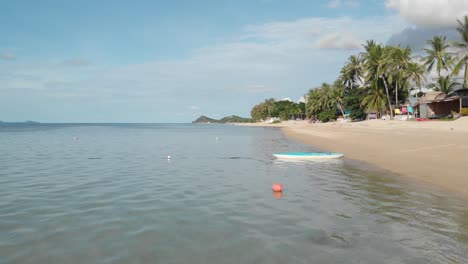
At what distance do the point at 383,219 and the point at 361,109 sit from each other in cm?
7537

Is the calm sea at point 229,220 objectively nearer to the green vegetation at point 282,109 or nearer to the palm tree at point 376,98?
the palm tree at point 376,98

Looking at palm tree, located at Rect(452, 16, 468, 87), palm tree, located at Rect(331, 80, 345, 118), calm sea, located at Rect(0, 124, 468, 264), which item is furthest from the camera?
palm tree, located at Rect(331, 80, 345, 118)

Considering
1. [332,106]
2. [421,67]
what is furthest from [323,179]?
[332,106]

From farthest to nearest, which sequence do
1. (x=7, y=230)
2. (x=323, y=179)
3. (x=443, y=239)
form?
(x=323, y=179) < (x=7, y=230) < (x=443, y=239)

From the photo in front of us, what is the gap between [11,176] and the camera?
16766 mm

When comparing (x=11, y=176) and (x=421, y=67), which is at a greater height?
(x=421, y=67)

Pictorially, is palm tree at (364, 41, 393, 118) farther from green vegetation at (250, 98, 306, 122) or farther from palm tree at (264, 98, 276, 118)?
palm tree at (264, 98, 276, 118)

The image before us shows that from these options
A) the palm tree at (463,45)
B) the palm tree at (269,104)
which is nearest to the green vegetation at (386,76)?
the palm tree at (463,45)

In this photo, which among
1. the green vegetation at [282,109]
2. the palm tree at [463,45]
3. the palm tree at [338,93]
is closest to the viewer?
the palm tree at [463,45]

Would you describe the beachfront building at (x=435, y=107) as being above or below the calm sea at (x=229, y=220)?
above

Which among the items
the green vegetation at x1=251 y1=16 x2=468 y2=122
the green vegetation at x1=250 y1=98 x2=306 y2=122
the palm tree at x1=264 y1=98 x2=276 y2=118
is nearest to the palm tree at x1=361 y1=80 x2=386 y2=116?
the green vegetation at x1=251 y1=16 x2=468 y2=122

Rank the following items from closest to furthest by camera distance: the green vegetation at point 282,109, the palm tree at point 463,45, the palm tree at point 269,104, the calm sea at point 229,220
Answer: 1. the calm sea at point 229,220
2. the palm tree at point 463,45
3. the green vegetation at point 282,109
4. the palm tree at point 269,104

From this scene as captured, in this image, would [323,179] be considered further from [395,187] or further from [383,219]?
[383,219]

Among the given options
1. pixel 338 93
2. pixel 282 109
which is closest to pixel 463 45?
pixel 338 93
